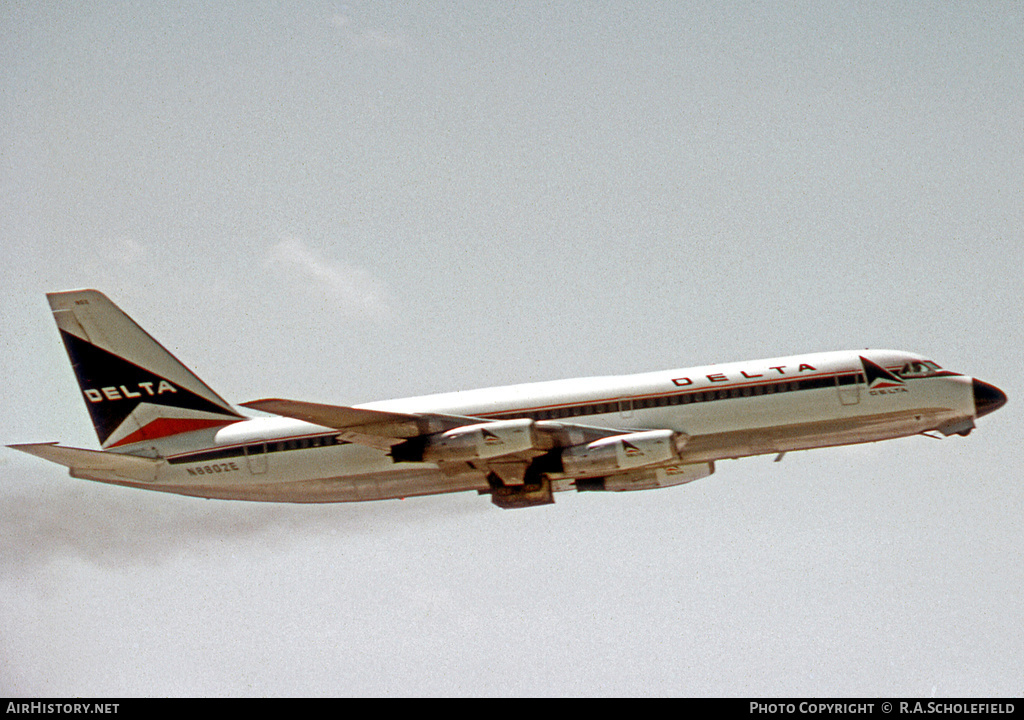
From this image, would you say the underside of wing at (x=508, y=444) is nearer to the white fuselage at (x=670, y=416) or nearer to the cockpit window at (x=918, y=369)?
the white fuselage at (x=670, y=416)

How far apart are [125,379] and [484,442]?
1759 centimetres

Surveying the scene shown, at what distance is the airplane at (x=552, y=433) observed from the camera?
4031 cm

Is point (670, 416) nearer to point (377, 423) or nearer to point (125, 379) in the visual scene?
point (377, 423)

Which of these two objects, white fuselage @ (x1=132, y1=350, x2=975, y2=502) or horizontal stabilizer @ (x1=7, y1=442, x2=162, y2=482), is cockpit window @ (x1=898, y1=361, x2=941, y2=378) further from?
horizontal stabilizer @ (x1=7, y1=442, x2=162, y2=482)

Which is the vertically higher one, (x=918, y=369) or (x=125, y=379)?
(x=125, y=379)

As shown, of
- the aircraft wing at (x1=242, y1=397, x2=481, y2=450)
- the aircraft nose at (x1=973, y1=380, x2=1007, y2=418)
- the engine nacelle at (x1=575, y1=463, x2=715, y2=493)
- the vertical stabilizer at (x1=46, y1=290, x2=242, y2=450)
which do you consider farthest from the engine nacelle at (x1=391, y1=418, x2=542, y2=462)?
the aircraft nose at (x1=973, y1=380, x2=1007, y2=418)

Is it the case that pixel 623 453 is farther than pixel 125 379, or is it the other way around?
pixel 125 379

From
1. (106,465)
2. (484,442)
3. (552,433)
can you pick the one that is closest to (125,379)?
(106,465)

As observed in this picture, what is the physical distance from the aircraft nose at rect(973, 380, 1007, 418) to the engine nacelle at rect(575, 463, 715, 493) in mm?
10137

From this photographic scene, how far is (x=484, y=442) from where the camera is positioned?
132ft

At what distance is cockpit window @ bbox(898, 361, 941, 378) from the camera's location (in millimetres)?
41188

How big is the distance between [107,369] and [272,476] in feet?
33.2
